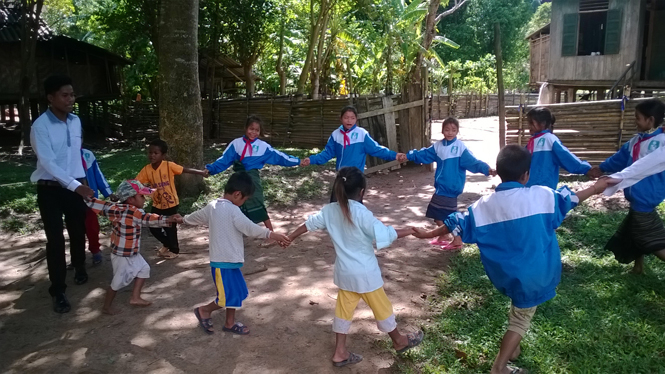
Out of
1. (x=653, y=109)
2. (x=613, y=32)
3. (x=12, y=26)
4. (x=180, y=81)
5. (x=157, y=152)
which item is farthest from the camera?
(x=12, y=26)

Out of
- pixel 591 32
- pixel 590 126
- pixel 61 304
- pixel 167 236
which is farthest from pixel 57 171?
pixel 591 32

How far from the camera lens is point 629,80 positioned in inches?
596

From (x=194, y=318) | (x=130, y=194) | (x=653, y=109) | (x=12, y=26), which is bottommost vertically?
(x=194, y=318)

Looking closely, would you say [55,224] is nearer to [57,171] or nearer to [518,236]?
[57,171]

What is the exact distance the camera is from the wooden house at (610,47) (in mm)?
15078

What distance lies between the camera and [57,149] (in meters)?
4.26

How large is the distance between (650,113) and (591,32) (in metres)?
15.8

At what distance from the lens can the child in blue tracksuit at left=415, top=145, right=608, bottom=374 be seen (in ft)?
9.56

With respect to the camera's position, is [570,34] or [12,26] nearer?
[570,34]

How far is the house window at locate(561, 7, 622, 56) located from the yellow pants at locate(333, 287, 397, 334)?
605 inches

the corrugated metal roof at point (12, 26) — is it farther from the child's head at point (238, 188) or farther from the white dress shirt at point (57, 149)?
the child's head at point (238, 188)

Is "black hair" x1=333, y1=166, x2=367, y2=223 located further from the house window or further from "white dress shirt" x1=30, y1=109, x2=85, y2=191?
the house window

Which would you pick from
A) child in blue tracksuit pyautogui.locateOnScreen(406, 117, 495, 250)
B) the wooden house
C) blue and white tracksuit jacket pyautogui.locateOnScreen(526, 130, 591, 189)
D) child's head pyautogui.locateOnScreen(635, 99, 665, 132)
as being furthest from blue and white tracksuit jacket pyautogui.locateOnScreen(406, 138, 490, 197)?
the wooden house

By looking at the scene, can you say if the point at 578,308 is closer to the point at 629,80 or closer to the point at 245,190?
the point at 245,190
